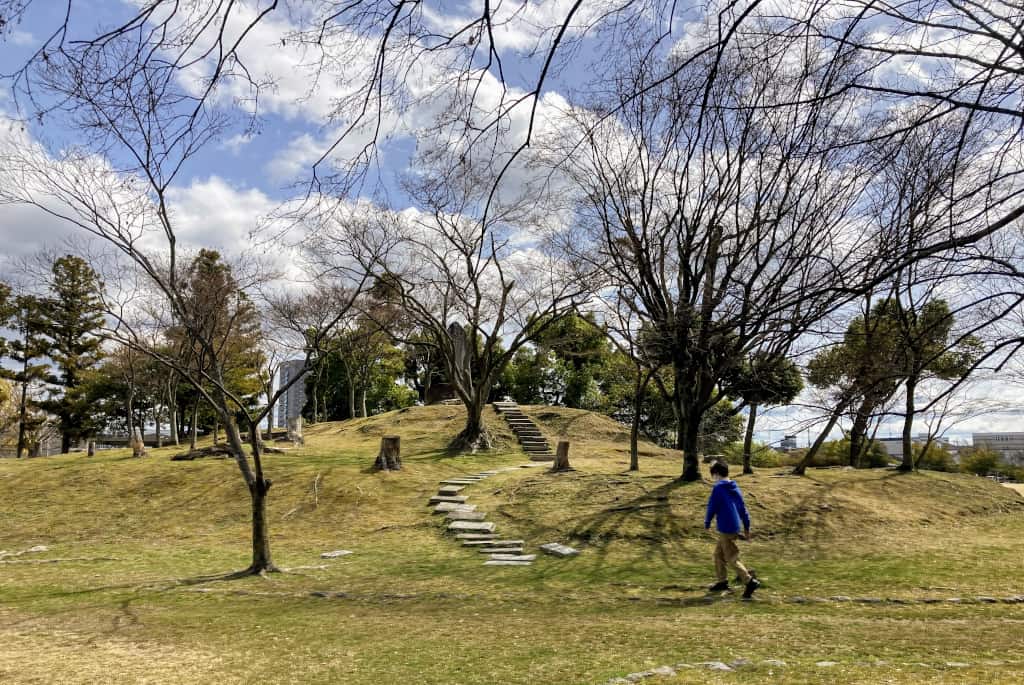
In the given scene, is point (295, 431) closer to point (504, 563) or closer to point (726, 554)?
point (504, 563)

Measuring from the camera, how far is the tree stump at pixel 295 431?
27406mm

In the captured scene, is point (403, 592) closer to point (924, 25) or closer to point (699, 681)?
point (699, 681)

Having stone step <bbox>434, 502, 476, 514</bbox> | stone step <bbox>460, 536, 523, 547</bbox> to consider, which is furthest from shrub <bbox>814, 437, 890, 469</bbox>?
stone step <bbox>460, 536, 523, 547</bbox>

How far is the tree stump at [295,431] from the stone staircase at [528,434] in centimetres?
870

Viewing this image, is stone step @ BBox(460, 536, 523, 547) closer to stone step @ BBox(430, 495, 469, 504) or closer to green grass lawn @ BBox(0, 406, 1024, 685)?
green grass lawn @ BBox(0, 406, 1024, 685)

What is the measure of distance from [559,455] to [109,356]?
28.8 meters

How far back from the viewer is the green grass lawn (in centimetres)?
536

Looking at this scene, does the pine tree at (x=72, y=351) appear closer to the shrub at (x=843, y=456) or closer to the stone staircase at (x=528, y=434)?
the stone staircase at (x=528, y=434)

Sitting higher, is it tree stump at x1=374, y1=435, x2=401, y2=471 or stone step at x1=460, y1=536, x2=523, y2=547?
tree stump at x1=374, y1=435, x2=401, y2=471

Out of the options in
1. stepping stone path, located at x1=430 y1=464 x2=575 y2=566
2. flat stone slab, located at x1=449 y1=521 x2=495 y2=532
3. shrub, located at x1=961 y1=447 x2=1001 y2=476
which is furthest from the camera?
shrub, located at x1=961 y1=447 x2=1001 y2=476

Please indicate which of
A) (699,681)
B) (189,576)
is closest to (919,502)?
(699,681)

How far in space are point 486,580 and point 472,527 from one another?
12.9 feet

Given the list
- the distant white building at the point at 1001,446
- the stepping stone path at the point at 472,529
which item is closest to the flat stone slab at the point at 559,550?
the stepping stone path at the point at 472,529

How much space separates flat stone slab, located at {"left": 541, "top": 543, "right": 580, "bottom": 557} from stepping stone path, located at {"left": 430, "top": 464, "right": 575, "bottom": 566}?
0.09 m
